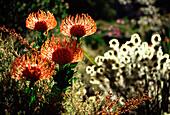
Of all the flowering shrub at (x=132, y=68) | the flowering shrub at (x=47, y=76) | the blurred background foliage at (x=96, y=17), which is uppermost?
the blurred background foliage at (x=96, y=17)

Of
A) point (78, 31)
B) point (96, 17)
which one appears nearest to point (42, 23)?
point (78, 31)

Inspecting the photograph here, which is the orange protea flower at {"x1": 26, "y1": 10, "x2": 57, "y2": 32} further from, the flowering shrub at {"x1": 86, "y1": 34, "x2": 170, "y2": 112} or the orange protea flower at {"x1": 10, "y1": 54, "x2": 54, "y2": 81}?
the flowering shrub at {"x1": 86, "y1": 34, "x2": 170, "y2": 112}

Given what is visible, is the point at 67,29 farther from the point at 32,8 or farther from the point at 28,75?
the point at 32,8

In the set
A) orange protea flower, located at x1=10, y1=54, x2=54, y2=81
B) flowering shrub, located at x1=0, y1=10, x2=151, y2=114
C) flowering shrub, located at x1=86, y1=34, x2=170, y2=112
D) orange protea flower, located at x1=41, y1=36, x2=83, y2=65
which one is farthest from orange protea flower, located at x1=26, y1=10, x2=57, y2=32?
flowering shrub, located at x1=86, y1=34, x2=170, y2=112

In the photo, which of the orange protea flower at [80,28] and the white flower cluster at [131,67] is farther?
the white flower cluster at [131,67]

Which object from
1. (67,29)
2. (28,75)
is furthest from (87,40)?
(28,75)

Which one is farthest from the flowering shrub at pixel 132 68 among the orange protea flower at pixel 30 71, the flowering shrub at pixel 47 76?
the orange protea flower at pixel 30 71

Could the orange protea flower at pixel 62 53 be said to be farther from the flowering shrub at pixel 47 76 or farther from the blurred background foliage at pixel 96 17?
the blurred background foliage at pixel 96 17

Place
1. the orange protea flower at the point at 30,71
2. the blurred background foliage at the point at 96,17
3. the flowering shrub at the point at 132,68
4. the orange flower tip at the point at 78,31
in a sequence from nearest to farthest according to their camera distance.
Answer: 1. the orange protea flower at the point at 30,71
2. the orange flower tip at the point at 78,31
3. the flowering shrub at the point at 132,68
4. the blurred background foliage at the point at 96,17

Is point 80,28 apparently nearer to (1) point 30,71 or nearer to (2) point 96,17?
(1) point 30,71
